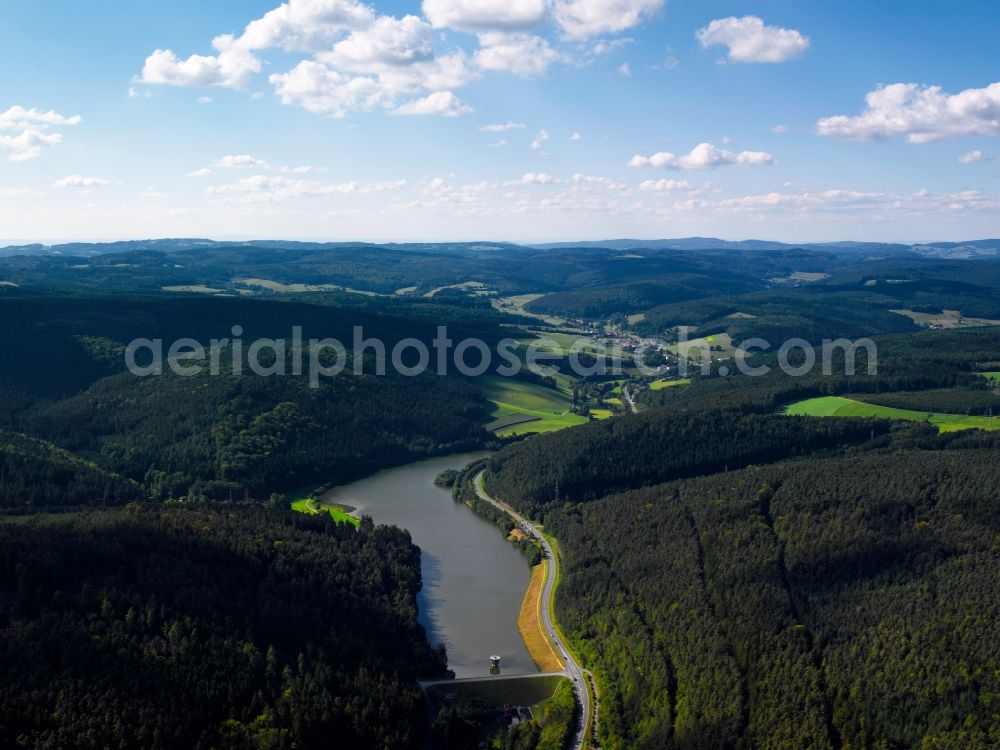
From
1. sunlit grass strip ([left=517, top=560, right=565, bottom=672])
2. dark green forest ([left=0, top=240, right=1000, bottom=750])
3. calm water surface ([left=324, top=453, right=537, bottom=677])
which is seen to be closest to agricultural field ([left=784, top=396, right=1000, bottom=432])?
dark green forest ([left=0, top=240, right=1000, bottom=750])

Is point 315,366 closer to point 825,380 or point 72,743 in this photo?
point 825,380

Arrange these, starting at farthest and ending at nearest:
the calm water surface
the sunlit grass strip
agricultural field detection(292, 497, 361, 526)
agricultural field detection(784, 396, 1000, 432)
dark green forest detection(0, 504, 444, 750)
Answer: agricultural field detection(784, 396, 1000, 432), agricultural field detection(292, 497, 361, 526), the calm water surface, the sunlit grass strip, dark green forest detection(0, 504, 444, 750)

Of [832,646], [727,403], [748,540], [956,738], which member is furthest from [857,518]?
[727,403]

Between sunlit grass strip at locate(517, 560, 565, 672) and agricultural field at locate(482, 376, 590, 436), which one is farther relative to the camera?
agricultural field at locate(482, 376, 590, 436)

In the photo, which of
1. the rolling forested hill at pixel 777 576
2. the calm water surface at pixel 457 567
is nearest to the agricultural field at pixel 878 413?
the rolling forested hill at pixel 777 576

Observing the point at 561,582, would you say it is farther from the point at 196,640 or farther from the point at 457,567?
the point at 196,640

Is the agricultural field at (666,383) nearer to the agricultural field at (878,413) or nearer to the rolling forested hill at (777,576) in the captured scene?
the agricultural field at (878,413)

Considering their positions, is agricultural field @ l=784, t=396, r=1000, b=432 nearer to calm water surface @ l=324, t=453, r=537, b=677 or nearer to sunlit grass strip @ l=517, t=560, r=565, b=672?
calm water surface @ l=324, t=453, r=537, b=677
